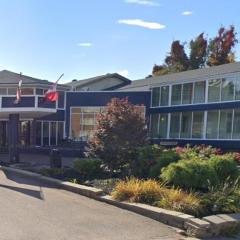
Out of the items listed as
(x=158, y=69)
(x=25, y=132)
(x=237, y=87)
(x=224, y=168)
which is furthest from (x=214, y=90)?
(x=158, y=69)

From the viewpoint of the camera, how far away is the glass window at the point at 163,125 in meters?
43.9

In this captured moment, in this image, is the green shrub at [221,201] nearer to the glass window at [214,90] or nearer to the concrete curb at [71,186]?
the concrete curb at [71,186]

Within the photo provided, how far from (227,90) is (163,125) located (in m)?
7.71

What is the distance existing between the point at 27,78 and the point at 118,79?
578 inches

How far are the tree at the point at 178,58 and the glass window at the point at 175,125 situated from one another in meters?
29.2

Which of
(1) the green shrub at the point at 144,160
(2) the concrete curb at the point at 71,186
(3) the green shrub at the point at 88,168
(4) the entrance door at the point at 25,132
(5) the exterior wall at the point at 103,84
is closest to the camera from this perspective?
(2) the concrete curb at the point at 71,186

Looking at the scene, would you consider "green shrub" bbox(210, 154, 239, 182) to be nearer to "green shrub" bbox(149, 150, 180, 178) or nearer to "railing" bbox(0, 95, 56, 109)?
"green shrub" bbox(149, 150, 180, 178)

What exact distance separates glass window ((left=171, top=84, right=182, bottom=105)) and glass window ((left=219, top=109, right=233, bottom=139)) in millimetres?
5211

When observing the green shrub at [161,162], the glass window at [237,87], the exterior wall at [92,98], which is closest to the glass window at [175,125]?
the exterior wall at [92,98]

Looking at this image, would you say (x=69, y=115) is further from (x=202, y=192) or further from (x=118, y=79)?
(x=202, y=192)

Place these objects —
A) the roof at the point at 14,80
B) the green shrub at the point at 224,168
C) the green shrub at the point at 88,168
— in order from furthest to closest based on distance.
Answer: the roof at the point at 14,80, the green shrub at the point at 88,168, the green shrub at the point at 224,168

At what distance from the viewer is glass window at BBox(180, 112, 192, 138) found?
41375 millimetres

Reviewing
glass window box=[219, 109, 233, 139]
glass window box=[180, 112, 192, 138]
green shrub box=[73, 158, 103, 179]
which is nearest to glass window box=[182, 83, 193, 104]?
glass window box=[180, 112, 192, 138]

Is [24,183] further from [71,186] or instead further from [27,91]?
[27,91]
